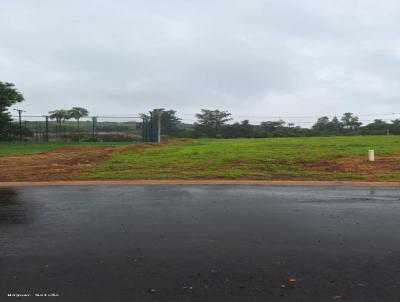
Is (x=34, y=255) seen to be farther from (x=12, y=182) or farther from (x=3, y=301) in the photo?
(x=12, y=182)

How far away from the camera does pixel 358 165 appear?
773 inches

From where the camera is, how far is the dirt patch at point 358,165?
18.5 metres

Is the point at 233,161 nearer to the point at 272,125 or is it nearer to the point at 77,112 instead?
the point at 272,125

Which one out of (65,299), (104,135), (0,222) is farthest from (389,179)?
(104,135)

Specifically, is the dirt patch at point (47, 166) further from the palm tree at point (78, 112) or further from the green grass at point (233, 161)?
the palm tree at point (78, 112)

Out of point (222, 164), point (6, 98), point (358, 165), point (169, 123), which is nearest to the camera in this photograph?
point (358, 165)

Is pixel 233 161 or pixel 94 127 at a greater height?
pixel 94 127

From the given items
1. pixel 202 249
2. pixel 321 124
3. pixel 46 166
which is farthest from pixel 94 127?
pixel 202 249

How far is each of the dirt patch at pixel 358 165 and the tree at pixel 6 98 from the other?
24.9 m

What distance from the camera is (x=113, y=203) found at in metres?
11.1

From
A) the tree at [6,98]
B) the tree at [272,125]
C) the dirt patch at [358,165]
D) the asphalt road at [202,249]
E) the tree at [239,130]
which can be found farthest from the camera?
the tree at [272,125]

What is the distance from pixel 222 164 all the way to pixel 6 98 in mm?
21967

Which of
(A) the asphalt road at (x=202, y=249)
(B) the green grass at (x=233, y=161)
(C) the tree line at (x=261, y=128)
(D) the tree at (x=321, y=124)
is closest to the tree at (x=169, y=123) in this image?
(C) the tree line at (x=261, y=128)

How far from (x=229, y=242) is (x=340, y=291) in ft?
7.49
